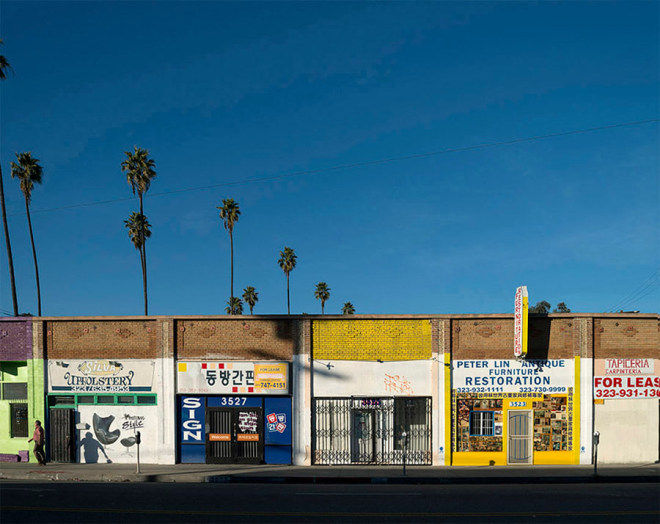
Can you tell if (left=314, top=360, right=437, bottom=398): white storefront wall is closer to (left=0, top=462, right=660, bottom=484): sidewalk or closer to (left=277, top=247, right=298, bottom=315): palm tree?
(left=0, top=462, right=660, bottom=484): sidewalk

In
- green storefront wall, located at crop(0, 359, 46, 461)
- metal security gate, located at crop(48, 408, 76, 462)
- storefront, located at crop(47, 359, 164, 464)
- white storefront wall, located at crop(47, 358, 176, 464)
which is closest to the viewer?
white storefront wall, located at crop(47, 358, 176, 464)

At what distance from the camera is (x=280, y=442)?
69.5 feet

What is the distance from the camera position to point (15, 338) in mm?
22312

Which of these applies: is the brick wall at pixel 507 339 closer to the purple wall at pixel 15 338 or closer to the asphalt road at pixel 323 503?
the asphalt road at pixel 323 503

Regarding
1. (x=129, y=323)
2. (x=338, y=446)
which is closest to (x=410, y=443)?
(x=338, y=446)

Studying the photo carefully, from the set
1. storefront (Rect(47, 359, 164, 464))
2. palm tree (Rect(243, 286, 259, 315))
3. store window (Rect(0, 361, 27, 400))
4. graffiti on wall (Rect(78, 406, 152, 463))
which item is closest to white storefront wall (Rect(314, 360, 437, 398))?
storefront (Rect(47, 359, 164, 464))

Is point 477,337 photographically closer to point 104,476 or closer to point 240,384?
point 240,384

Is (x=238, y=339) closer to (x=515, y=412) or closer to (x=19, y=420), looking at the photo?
(x=19, y=420)

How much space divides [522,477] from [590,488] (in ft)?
7.05

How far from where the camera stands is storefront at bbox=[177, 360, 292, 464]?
21.2 meters

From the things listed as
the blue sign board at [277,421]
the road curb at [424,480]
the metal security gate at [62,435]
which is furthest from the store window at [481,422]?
the metal security gate at [62,435]

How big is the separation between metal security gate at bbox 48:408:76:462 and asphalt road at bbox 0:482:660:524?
365cm

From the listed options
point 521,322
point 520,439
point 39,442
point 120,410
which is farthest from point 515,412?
point 39,442

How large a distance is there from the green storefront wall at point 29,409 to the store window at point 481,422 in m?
17.3
